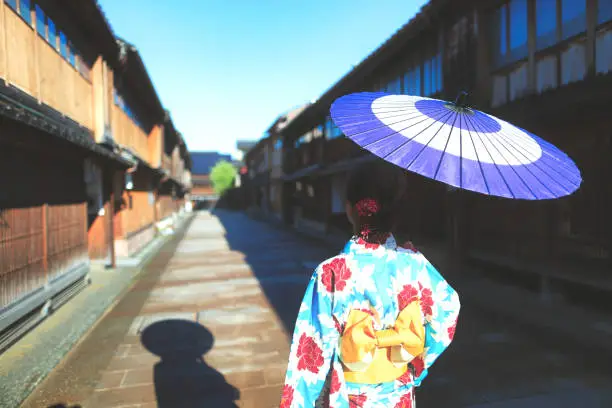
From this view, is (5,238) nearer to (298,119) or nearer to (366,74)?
(366,74)

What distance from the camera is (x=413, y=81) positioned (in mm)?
10211

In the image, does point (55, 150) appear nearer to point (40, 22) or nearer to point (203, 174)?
point (40, 22)

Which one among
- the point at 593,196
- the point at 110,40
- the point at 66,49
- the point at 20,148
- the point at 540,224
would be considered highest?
the point at 110,40

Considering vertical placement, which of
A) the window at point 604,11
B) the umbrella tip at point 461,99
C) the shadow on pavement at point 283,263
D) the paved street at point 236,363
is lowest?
the shadow on pavement at point 283,263

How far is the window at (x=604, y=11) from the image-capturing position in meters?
5.53

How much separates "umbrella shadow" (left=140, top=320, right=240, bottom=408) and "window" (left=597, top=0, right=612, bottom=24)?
736cm

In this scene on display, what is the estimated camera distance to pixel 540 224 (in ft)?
22.3

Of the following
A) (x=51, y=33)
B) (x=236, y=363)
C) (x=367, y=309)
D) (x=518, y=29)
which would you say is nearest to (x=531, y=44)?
(x=518, y=29)

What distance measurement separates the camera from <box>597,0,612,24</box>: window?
18.1 ft

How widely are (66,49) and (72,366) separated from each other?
688 cm

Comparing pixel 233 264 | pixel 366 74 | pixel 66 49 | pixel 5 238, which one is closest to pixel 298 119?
pixel 366 74

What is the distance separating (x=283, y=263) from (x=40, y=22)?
806 cm

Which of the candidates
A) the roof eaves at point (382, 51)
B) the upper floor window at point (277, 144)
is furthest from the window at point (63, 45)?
the upper floor window at point (277, 144)

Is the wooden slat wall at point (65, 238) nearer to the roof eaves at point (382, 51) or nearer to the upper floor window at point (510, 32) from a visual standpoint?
the roof eaves at point (382, 51)
